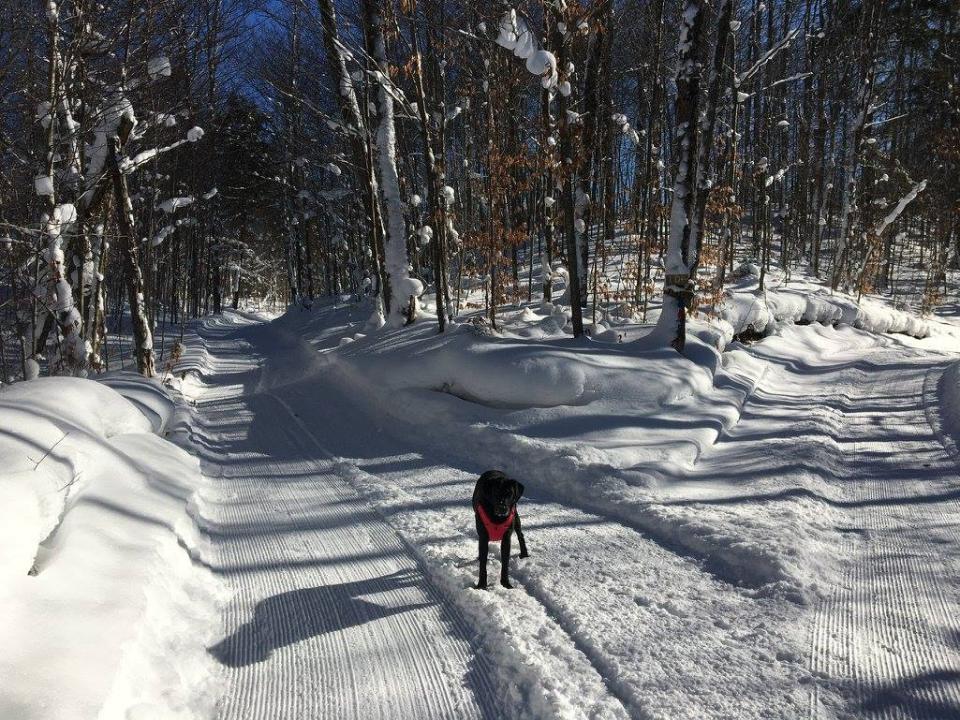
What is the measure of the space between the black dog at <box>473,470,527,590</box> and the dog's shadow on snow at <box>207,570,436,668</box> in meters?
0.54

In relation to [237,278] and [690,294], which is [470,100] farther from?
[237,278]

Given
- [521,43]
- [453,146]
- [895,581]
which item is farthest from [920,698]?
[453,146]

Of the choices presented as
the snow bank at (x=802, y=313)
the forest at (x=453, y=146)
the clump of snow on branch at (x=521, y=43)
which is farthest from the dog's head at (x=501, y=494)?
the snow bank at (x=802, y=313)

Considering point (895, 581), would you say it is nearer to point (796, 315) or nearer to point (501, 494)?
point (501, 494)

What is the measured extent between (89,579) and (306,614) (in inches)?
50.9

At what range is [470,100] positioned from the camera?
15.0 meters

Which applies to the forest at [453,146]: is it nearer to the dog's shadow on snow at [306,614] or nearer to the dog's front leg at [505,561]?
the dog's shadow on snow at [306,614]

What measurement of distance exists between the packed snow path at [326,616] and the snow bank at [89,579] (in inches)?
10.9

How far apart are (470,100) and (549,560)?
42.7ft

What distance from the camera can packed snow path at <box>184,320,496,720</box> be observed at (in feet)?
10.6

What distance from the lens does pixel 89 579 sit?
3.55m

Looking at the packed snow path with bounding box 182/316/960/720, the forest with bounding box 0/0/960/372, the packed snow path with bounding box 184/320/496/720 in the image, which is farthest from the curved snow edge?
the packed snow path with bounding box 184/320/496/720

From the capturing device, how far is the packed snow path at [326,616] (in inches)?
127

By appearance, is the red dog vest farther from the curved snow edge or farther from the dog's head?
the curved snow edge
